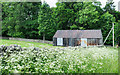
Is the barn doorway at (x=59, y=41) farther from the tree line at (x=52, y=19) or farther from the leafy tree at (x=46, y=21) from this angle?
the leafy tree at (x=46, y=21)

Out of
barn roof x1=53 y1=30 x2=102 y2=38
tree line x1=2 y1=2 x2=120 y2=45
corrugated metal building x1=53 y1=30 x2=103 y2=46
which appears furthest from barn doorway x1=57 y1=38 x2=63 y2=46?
tree line x1=2 y1=2 x2=120 y2=45

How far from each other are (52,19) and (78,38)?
5.15 meters

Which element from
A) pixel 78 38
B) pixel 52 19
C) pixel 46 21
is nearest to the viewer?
pixel 78 38

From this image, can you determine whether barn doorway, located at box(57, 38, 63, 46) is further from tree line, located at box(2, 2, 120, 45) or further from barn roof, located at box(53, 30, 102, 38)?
tree line, located at box(2, 2, 120, 45)

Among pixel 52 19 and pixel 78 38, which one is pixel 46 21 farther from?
pixel 78 38

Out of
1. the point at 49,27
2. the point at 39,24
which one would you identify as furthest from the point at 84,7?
the point at 39,24

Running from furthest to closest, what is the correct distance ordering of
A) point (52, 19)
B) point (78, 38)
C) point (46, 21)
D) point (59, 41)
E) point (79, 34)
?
1. point (46, 21)
2. point (52, 19)
3. point (59, 41)
4. point (79, 34)
5. point (78, 38)

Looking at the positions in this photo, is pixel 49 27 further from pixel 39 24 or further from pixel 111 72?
pixel 111 72

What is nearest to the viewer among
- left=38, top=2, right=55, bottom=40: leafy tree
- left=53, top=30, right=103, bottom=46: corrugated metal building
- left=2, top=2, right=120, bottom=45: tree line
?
left=53, top=30, right=103, bottom=46: corrugated metal building

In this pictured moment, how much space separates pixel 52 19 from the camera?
1756 centimetres

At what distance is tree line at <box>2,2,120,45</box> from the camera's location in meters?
17.2

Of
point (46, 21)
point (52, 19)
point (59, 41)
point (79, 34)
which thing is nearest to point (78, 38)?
point (79, 34)

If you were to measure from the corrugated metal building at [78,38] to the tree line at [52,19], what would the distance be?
1809 mm

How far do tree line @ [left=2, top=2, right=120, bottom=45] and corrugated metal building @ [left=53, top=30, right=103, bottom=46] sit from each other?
1809 millimetres
